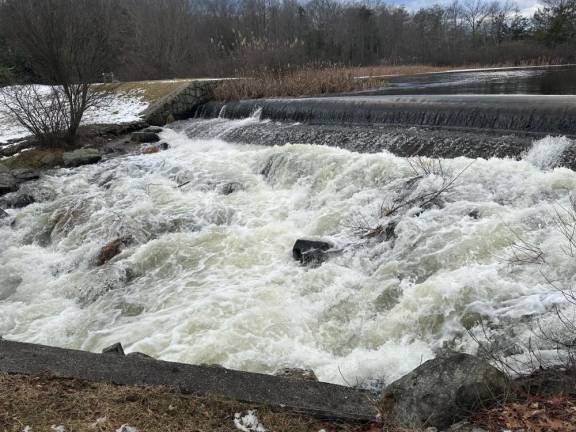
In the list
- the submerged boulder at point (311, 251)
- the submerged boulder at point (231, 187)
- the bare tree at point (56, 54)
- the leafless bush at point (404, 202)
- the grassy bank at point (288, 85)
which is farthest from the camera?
the grassy bank at point (288, 85)

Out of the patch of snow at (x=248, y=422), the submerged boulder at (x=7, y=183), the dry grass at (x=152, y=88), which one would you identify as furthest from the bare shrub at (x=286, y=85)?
the patch of snow at (x=248, y=422)

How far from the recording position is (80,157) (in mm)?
11570

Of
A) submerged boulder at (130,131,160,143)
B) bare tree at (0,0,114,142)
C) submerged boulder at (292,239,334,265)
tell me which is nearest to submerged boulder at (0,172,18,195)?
bare tree at (0,0,114,142)

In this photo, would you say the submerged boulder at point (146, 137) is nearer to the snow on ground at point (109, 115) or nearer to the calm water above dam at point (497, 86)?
the snow on ground at point (109, 115)

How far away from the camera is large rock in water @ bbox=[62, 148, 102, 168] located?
11508 millimetres

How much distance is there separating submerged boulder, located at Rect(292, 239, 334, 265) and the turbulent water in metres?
0.15

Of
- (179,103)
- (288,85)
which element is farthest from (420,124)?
(179,103)

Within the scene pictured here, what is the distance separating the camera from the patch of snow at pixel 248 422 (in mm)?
2398

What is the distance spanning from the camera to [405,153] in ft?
27.6

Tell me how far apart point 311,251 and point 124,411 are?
3347 millimetres

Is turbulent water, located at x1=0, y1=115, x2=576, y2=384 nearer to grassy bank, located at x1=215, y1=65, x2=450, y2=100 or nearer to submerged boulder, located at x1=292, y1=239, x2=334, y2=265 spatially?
submerged boulder, located at x1=292, y1=239, x2=334, y2=265

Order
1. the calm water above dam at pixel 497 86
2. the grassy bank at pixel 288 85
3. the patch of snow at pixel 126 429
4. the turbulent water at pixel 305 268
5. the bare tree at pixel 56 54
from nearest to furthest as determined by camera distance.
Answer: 1. the patch of snow at pixel 126 429
2. the turbulent water at pixel 305 268
3. the bare tree at pixel 56 54
4. the calm water above dam at pixel 497 86
5. the grassy bank at pixel 288 85

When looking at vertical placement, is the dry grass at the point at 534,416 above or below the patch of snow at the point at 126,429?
below

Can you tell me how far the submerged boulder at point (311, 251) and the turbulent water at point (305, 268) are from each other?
0.15 m
